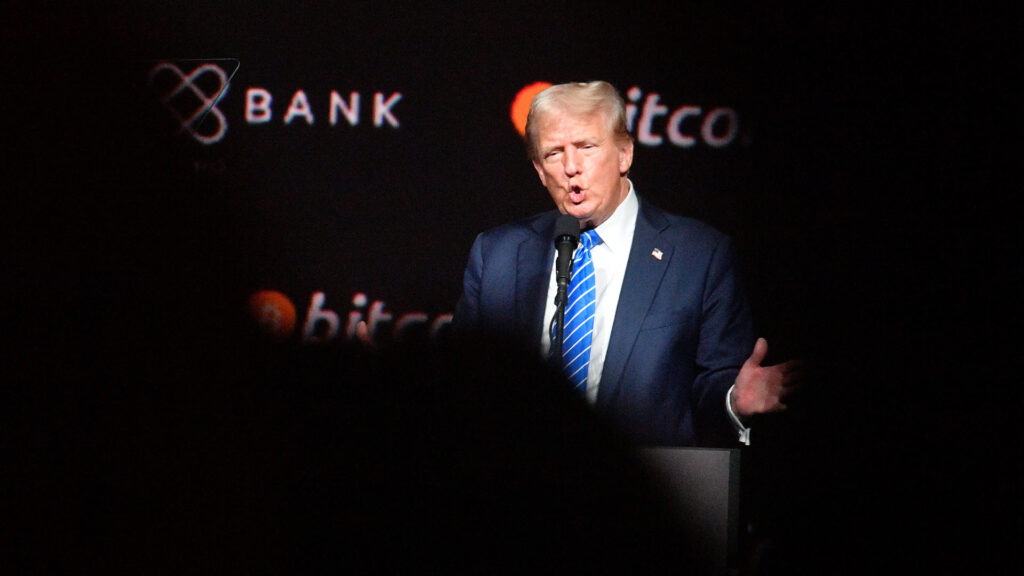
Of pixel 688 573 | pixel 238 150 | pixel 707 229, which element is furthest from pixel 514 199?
pixel 688 573

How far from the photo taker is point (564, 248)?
164 centimetres

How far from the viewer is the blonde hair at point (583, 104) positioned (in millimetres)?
2572

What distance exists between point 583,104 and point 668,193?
40cm

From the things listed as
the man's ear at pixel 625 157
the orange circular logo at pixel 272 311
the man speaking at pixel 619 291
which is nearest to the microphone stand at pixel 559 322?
the man speaking at pixel 619 291

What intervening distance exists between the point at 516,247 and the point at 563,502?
1.91 meters

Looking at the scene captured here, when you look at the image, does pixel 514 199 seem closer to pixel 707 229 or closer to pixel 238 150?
pixel 707 229

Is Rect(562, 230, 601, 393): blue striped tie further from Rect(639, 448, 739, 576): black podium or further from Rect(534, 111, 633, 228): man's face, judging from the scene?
Rect(639, 448, 739, 576): black podium

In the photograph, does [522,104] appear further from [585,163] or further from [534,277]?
[534,277]

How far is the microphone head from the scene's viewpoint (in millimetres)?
1670

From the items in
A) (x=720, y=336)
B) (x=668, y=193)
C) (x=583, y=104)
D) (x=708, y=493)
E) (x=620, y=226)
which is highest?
(x=583, y=104)

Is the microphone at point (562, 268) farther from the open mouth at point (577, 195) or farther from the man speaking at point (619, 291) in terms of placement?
the open mouth at point (577, 195)

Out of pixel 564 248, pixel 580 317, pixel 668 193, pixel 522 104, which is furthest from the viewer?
pixel 522 104

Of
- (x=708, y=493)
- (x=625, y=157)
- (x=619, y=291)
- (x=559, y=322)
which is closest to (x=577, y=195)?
(x=625, y=157)

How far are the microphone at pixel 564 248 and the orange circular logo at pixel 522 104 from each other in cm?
121
